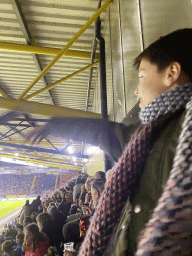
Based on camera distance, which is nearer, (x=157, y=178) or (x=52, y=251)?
(x=157, y=178)

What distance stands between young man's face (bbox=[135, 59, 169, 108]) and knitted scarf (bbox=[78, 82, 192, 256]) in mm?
92

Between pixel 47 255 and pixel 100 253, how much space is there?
6.10 ft

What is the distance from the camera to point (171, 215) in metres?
0.40

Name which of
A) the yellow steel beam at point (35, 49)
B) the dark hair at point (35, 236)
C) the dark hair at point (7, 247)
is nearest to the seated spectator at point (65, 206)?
the dark hair at point (7, 247)

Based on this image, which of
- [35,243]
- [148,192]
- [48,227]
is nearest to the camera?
[148,192]

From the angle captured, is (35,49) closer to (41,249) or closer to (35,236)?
(35,236)

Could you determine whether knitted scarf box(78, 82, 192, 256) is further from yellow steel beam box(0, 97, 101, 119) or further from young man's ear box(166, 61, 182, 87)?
yellow steel beam box(0, 97, 101, 119)

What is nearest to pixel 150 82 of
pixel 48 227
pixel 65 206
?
pixel 48 227

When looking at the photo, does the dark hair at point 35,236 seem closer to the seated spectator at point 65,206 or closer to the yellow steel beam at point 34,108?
the seated spectator at point 65,206

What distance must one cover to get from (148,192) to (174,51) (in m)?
0.56

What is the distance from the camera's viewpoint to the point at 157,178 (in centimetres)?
54

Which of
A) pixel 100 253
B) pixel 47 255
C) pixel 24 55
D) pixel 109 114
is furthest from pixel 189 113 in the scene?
pixel 24 55

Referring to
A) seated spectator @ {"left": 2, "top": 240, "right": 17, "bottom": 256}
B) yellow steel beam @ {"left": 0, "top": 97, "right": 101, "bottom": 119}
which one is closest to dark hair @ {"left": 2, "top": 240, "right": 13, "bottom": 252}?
seated spectator @ {"left": 2, "top": 240, "right": 17, "bottom": 256}

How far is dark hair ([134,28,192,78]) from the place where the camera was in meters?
0.74
